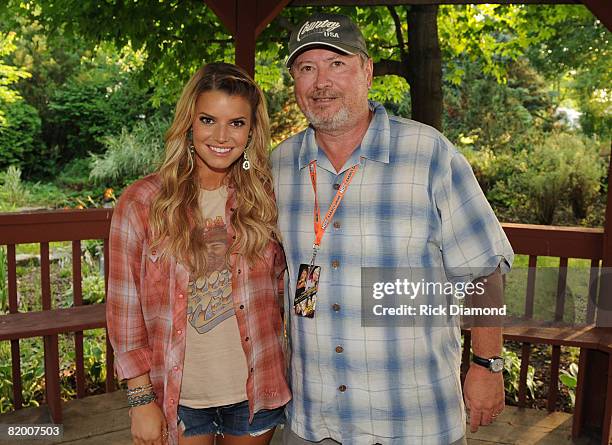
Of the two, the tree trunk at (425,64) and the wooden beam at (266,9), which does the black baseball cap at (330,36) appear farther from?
the tree trunk at (425,64)

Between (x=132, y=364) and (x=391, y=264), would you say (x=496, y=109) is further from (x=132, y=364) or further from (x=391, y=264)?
(x=132, y=364)

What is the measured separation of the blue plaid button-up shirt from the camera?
2.02m

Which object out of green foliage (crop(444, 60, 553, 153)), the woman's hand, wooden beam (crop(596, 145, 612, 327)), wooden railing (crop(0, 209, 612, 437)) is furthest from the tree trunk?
green foliage (crop(444, 60, 553, 153))

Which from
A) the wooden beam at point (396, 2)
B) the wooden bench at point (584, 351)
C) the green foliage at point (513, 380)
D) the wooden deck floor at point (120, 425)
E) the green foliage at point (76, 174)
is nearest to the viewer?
the wooden bench at point (584, 351)

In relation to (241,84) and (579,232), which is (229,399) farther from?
(579,232)

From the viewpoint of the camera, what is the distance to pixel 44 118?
16.5m

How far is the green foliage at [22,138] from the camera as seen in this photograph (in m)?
15.5

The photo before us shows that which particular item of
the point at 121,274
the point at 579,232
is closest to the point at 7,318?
the point at 121,274

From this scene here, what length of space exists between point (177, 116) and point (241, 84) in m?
0.23

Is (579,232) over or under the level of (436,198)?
under

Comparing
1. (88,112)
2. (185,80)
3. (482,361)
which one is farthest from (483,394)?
(88,112)

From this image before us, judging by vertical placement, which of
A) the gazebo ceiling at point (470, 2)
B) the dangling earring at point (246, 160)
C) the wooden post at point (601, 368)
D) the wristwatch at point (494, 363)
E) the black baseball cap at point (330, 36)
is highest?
the gazebo ceiling at point (470, 2)

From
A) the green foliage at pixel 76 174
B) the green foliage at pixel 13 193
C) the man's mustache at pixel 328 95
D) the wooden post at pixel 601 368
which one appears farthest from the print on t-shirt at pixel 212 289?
the green foliage at pixel 76 174

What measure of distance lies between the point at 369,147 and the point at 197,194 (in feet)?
1.89
